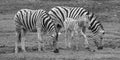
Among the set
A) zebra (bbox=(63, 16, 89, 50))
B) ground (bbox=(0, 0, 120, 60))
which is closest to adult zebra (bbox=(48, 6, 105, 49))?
zebra (bbox=(63, 16, 89, 50))

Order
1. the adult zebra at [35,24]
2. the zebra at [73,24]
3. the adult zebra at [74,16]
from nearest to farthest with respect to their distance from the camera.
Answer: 1. the adult zebra at [35,24]
2. the zebra at [73,24]
3. the adult zebra at [74,16]

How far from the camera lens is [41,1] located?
40.8m

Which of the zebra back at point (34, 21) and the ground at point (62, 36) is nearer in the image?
the ground at point (62, 36)

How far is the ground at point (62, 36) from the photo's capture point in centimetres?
1707

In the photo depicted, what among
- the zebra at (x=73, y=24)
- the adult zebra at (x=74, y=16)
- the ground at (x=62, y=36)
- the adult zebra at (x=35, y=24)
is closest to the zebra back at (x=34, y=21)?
the adult zebra at (x=35, y=24)

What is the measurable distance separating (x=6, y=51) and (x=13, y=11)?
18.3 m

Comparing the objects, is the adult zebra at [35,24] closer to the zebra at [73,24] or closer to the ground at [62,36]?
the ground at [62,36]

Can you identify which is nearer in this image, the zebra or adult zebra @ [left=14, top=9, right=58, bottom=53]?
adult zebra @ [left=14, top=9, right=58, bottom=53]

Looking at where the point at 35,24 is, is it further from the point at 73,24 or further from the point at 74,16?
the point at 74,16

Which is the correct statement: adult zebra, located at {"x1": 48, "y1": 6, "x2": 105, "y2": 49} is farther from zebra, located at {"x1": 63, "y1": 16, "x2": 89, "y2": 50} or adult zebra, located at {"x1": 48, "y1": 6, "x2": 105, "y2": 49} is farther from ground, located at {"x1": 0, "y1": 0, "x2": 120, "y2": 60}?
ground, located at {"x1": 0, "y1": 0, "x2": 120, "y2": 60}

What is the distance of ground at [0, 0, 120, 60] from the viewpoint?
672 inches

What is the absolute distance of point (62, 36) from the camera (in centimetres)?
2486

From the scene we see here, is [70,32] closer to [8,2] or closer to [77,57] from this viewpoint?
[77,57]

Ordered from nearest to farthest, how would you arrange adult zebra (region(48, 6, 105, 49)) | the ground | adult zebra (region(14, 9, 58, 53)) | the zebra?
the ground
adult zebra (region(14, 9, 58, 53))
the zebra
adult zebra (region(48, 6, 105, 49))
